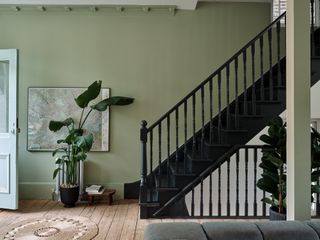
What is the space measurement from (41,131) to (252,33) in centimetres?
379

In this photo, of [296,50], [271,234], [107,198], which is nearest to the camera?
[271,234]

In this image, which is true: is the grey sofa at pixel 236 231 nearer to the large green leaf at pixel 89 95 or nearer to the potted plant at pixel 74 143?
the potted plant at pixel 74 143

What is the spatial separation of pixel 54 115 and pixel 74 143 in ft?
2.51

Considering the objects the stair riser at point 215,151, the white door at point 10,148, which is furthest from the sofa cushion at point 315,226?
the white door at point 10,148

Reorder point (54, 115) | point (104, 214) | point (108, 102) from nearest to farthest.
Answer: point (104, 214)
point (108, 102)
point (54, 115)

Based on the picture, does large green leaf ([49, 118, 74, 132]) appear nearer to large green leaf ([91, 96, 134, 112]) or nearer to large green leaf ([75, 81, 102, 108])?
large green leaf ([75, 81, 102, 108])

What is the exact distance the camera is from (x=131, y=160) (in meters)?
4.72

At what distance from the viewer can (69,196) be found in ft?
13.5

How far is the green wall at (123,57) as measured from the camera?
466 cm

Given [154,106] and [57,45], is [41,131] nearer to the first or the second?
[57,45]

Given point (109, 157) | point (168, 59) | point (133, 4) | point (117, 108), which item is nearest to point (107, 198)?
point (109, 157)

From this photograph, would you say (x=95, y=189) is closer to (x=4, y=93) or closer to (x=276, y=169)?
(x=4, y=93)

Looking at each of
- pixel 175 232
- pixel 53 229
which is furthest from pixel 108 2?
pixel 175 232

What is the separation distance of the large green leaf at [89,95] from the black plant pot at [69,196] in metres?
1.25
